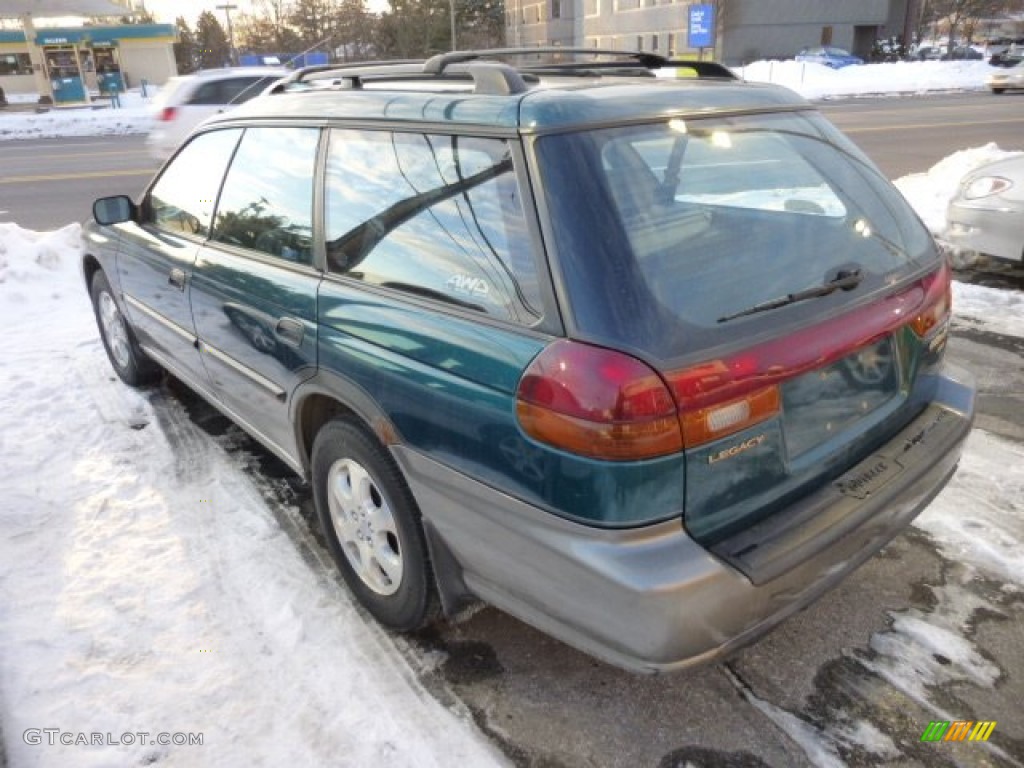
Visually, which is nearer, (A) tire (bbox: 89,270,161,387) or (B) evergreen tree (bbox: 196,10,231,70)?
(A) tire (bbox: 89,270,161,387)

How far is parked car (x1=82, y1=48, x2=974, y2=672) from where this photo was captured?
1.94 m

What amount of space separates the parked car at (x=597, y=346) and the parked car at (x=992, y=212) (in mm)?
3842

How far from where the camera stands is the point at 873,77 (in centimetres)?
3575

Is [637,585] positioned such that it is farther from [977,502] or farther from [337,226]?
[977,502]

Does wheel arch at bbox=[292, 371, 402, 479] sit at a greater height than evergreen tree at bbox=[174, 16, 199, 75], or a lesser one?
lesser

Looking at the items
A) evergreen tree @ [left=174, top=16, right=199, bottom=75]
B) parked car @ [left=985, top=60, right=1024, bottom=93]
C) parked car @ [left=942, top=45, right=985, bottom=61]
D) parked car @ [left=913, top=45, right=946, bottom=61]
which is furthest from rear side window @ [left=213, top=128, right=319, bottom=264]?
evergreen tree @ [left=174, top=16, right=199, bottom=75]

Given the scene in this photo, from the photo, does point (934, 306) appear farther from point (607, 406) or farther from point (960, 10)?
point (960, 10)

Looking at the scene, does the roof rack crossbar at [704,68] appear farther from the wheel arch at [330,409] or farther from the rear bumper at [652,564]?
the wheel arch at [330,409]

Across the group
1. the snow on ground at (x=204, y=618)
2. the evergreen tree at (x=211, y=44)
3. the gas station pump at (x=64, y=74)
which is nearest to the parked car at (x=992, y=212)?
the snow on ground at (x=204, y=618)

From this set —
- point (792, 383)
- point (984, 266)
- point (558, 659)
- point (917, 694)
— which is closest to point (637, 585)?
point (792, 383)

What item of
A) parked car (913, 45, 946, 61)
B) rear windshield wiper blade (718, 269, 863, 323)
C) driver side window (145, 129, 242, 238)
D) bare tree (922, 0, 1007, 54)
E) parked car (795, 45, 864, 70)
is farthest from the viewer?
bare tree (922, 0, 1007, 54)

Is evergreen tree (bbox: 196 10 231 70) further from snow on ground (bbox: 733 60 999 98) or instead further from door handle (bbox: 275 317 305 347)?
door handle (bbox: 275 317 305 347)

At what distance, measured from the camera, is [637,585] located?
1.89 meters

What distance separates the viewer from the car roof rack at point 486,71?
2363 millimetres
